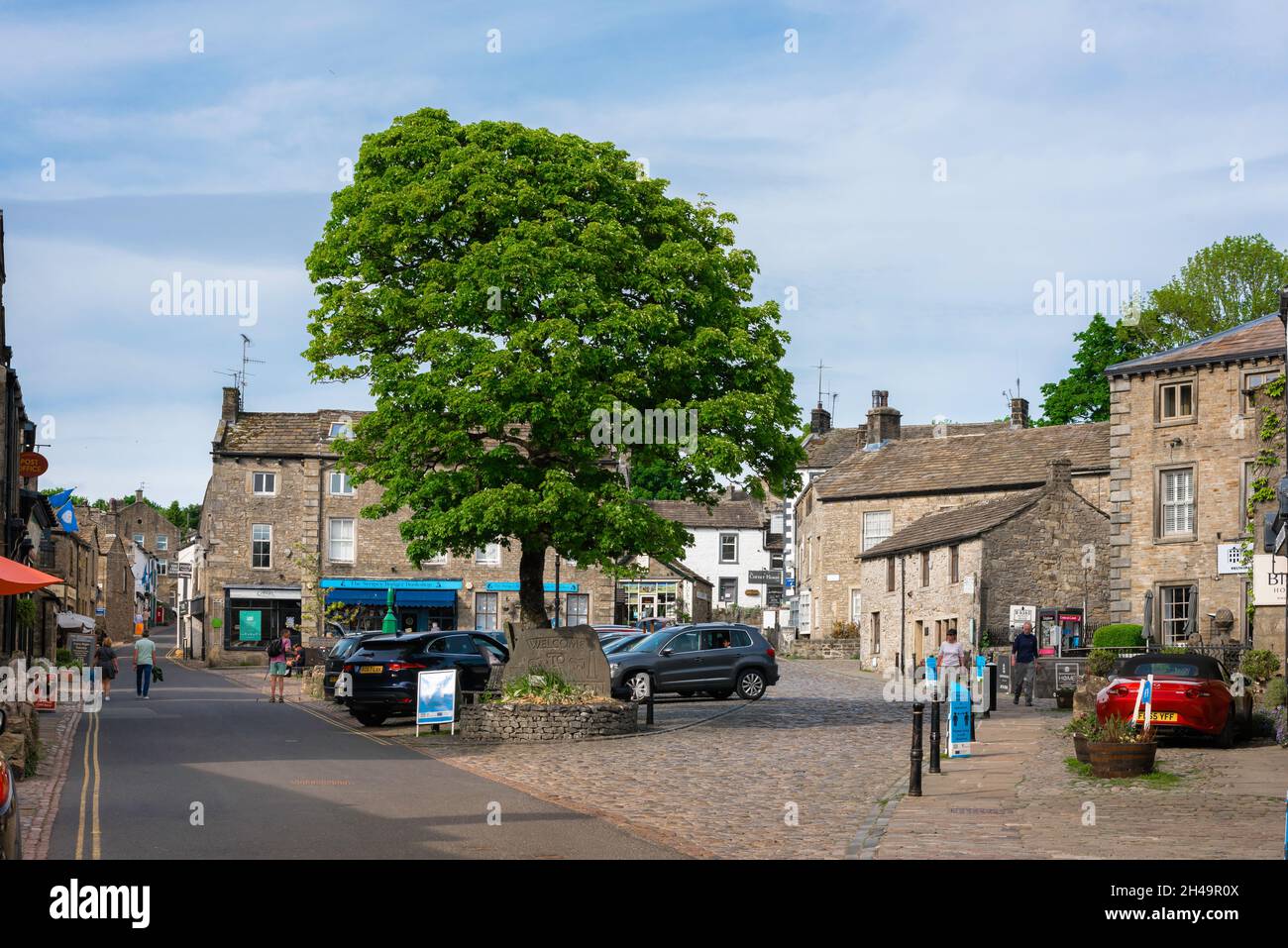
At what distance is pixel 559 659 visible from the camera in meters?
25.6

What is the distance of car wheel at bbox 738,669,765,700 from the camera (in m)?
33.1

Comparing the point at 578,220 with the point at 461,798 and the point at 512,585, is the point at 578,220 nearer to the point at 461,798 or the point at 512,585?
the point at 461,798

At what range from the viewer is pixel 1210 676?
22.1m

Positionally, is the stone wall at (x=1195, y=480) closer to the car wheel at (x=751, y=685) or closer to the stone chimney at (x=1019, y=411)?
the car wheel at (x=751, y=685)

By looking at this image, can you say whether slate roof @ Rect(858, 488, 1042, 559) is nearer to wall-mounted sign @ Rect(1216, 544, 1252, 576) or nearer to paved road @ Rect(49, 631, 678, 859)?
wall-mounted sign @ Rect(1216, 544, 1252, 576)

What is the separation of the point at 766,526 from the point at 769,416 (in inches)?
2218

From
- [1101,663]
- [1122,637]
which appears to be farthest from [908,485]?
[1101,663]

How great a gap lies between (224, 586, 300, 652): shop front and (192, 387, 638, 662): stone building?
4 cm

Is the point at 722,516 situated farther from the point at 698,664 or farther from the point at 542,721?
the point at 542,721

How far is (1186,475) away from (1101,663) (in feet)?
39.8

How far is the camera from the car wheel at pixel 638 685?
3105 cm

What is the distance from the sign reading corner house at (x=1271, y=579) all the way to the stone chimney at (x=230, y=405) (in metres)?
46.2

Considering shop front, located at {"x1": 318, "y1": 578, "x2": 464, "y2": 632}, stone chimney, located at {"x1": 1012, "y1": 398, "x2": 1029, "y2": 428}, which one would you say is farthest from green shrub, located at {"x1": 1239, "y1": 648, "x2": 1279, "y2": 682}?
stone chimney, located at {"x1": 1012, "y1": 398, "x2": 1029, "y2": 428}
